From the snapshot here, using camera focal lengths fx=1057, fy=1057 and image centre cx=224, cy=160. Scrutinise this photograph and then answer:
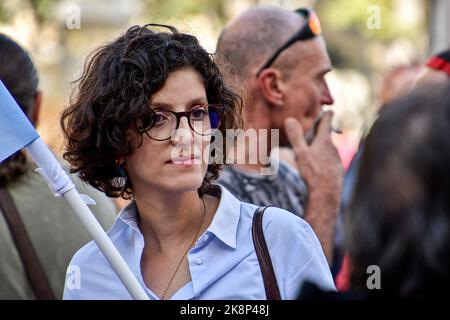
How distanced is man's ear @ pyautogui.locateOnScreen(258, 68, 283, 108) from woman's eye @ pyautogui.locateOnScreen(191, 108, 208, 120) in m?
1.47

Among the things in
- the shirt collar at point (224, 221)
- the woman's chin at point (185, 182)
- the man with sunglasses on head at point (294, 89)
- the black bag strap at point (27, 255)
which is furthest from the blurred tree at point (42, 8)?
the woman's chin at point (185, 182)

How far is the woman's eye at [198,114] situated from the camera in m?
2.74

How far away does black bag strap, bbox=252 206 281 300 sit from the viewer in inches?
98.2

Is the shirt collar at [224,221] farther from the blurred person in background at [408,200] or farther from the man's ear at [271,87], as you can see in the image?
the man's ear at [271,87]

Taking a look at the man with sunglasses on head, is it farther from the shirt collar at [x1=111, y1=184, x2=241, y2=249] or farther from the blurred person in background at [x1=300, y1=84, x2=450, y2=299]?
the blurred person in background at [x1=300, y1=84, x2=450, y2=299]

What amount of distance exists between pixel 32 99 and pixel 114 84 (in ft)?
3.75

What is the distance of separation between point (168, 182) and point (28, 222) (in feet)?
3.65

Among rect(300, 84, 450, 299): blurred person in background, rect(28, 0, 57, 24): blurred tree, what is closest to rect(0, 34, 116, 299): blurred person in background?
rect(300, 84, 450, 299): blurred person in background

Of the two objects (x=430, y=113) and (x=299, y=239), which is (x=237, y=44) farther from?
(x=430, y=113)

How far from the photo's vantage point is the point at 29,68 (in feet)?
12.5

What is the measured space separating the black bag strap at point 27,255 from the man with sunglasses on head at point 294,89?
0.98m

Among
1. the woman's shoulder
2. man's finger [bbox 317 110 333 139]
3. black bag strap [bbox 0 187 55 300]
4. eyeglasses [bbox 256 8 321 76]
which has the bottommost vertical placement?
black bag strap [bbox 0 187 55 300]

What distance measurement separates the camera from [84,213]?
252 centimetres
